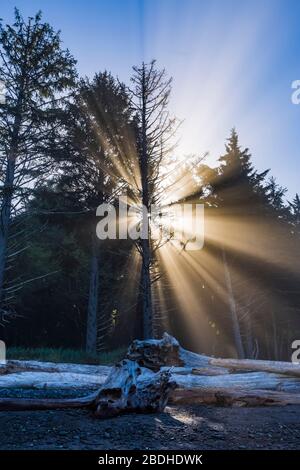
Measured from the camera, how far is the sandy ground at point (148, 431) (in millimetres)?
3637

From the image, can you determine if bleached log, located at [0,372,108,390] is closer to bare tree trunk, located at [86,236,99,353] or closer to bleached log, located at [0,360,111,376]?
bleached log, located at [0,360,111,376]

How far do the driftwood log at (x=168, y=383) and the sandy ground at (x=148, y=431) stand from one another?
0.23m

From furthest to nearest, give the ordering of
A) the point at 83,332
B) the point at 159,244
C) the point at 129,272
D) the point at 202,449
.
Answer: the point at 83,332
the point at 129,272
the point at 159,244
the point at 202,449

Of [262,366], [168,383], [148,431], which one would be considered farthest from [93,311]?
[148,431]

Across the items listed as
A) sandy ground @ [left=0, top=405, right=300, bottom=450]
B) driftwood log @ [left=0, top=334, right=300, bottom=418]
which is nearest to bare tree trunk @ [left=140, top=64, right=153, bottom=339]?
driftwood log @ [left=0, top=334, right=300, bottom=418]

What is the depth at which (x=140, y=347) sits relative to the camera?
9227mm

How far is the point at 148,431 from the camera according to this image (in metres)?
4.14

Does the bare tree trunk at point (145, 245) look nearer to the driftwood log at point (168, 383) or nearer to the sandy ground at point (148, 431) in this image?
the driftwood log at point (168, 383)

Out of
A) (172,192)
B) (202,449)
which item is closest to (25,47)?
(172,192)

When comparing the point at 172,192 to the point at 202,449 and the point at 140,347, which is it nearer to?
the point at 140,347

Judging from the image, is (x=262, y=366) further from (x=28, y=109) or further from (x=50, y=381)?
(x=28, y=109)

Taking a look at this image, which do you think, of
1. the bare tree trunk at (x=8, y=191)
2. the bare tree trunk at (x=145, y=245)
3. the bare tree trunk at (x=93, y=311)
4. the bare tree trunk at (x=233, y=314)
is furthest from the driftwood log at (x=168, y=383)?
the bare tree trunk at (x=233, y=314)

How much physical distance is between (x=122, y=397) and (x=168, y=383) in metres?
0.90
